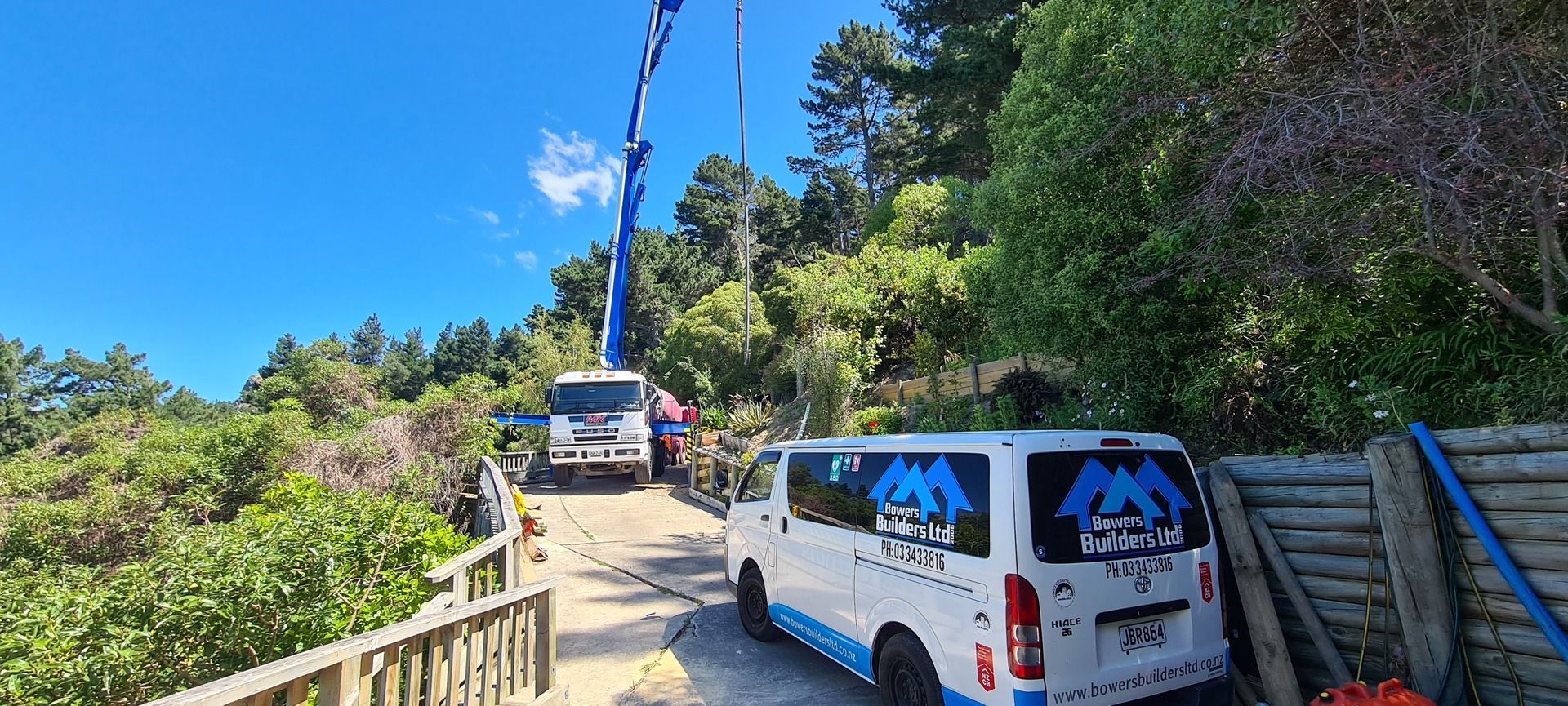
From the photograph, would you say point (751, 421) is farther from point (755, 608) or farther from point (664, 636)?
point (755, 608)

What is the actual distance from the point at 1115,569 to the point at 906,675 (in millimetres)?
1333

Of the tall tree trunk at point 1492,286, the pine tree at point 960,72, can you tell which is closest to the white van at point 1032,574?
the tall tree trunk at point 1492,286

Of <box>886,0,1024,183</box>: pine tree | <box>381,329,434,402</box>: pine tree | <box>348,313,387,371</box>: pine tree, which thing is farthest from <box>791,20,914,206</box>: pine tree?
<box>348,313,387,371</box>: pine tree

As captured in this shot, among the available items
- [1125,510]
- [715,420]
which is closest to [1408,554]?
[1125,510]

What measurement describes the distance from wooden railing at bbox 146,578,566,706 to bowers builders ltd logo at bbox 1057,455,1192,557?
3.18 meters

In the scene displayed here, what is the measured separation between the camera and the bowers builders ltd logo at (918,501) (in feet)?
11.9

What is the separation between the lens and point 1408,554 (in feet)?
11.0

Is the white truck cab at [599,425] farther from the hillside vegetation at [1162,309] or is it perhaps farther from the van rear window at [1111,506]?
the van rear window at [1111,506]

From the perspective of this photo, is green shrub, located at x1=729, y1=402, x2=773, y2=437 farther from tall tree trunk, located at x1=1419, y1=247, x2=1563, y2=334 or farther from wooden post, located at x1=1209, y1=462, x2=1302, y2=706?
tall tree trunk, located at x1=1419, y1=247, x2=1563, y2=334

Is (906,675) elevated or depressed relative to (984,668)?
depressed

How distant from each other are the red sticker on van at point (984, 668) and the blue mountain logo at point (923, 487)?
0.63m

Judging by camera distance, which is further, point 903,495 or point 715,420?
point 715,420

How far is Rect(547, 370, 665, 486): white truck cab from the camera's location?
1622 cm

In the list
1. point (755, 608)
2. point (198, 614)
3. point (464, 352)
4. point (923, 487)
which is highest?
point (464, 352)
